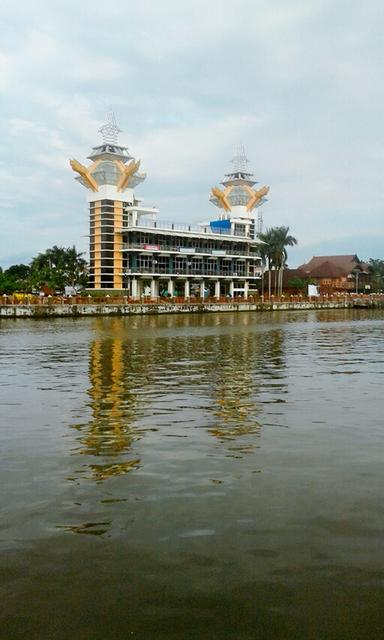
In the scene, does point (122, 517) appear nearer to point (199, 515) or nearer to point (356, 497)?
point (199, 515)

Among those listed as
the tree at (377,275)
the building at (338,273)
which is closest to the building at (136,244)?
the building at (338,273)

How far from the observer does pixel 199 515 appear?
8.01m

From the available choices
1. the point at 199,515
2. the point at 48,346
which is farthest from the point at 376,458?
the point at 48,346

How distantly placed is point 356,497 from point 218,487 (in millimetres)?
2093

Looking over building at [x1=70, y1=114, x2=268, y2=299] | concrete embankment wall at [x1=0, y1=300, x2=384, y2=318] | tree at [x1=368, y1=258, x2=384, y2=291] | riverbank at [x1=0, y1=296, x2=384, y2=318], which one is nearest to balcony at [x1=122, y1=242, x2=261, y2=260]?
building at [x1=70, y1=114, x2=268, y2=299]

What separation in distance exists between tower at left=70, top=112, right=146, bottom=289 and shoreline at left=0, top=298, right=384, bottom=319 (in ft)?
48.5

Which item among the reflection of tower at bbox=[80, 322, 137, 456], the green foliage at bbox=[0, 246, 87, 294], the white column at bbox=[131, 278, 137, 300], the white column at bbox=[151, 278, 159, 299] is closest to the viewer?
the reflection of tower at bbox=[80, 322, 137, 456]

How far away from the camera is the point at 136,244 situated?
9919 centimetres

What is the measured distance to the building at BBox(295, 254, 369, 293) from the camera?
144625mm

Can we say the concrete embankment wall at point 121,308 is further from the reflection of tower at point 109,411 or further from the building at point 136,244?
the reflection of tower at point 109,411

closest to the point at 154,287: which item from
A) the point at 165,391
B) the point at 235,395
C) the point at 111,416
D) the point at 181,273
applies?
the point at 181,273

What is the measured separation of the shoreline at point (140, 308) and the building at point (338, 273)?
79.0ft

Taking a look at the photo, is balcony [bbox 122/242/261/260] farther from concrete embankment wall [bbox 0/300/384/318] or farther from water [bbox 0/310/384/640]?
water [bbox 0/310/384/640]

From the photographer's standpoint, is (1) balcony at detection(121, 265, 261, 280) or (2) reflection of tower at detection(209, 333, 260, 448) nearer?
(2) reflection of tower at detection(209, 333, 260, 448)
